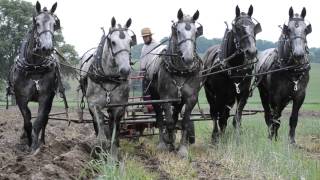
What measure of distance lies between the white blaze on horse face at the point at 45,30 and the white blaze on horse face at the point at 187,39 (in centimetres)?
206

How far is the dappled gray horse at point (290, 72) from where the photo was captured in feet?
32.5

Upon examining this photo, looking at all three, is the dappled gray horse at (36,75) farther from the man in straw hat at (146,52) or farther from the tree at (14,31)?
the tree at (14,31)

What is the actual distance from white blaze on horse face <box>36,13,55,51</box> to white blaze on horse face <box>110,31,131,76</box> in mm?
1008

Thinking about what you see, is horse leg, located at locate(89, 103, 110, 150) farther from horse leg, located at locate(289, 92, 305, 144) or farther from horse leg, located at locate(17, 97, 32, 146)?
horse leg, located at locate(289, 92, 305, 144)

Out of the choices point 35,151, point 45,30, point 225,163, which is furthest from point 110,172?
point 45,30

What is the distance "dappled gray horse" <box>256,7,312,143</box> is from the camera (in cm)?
990

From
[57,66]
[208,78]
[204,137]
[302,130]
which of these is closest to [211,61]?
[208,78]

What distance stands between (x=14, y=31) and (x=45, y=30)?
43.0m

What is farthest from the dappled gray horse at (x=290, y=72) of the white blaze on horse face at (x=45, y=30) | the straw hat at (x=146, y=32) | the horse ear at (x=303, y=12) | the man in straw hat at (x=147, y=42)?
the white blaze on horse face at (x=45, y=30)

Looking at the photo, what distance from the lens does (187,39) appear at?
351 inches

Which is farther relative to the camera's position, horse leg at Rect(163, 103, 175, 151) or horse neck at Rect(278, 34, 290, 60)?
horse neck at Rect(278, 34, 290, 60)

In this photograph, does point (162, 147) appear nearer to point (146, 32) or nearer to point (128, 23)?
point (128, 23)

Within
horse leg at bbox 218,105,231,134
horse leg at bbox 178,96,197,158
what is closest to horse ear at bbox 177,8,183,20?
horse leg at bbox 178,96,197,158

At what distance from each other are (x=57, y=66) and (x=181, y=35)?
2227 millimetres
